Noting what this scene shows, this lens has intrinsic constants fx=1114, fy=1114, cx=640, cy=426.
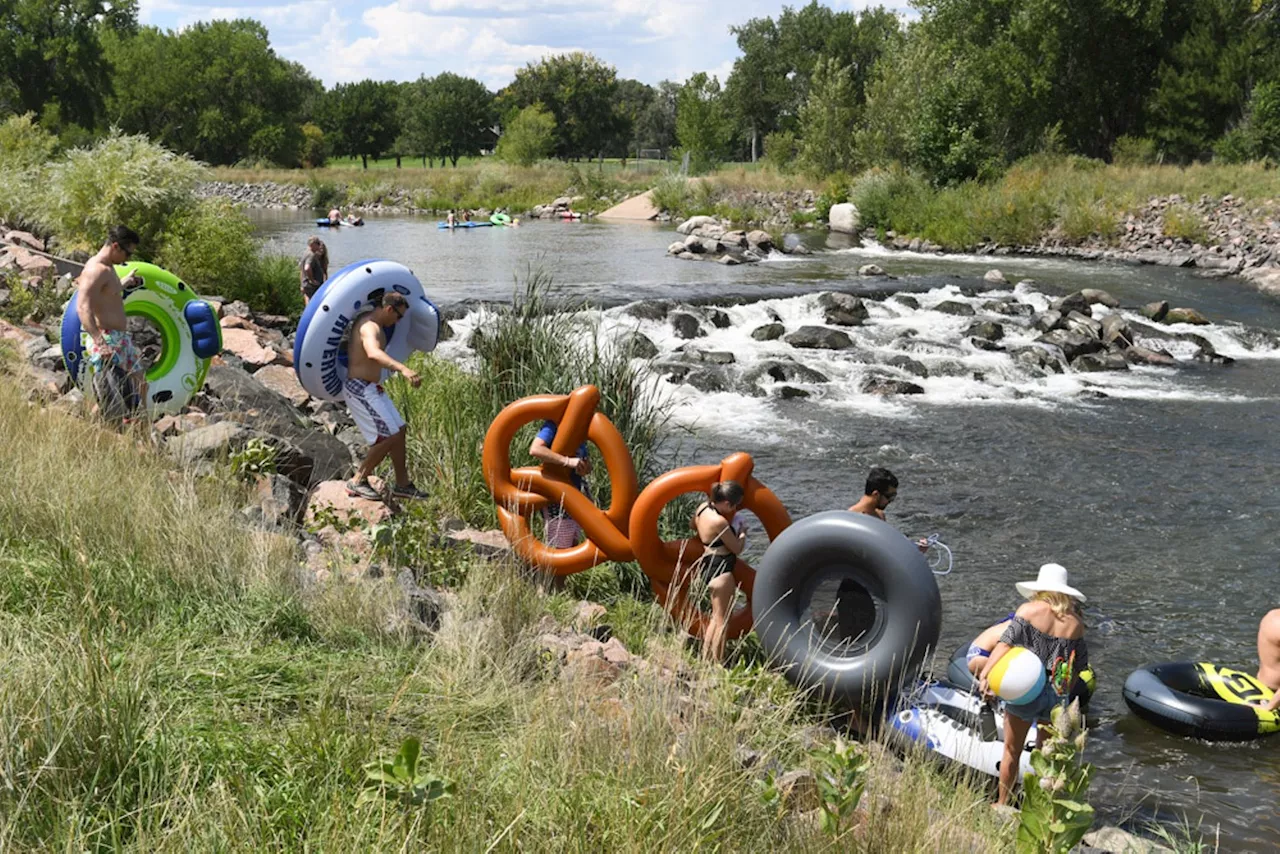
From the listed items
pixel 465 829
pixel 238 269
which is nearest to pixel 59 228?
pixel 238 269

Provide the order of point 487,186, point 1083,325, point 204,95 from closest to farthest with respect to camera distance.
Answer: point 1083,325 → point 487,186 → point 204,95

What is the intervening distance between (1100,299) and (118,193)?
15967 millimetres

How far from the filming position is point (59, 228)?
587 inches

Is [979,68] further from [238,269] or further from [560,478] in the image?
[560,478]

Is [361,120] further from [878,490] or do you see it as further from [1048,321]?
[878,490]

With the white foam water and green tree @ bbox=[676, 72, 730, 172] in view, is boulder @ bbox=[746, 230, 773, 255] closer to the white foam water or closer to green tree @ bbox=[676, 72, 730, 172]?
the white foam water

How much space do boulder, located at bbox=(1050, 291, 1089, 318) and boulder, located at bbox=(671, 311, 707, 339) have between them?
621cm

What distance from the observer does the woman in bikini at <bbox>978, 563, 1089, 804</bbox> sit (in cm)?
511

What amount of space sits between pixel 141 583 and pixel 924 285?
1910 centimetres

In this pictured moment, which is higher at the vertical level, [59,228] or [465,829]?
[59,228]

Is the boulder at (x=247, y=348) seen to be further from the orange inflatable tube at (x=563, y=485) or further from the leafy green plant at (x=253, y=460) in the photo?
the orange inflatable tube at (x=563, y=485)

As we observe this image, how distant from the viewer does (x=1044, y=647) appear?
17.0 feet

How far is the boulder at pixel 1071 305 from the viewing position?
18766mm

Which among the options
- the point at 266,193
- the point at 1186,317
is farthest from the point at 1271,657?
the point at 266,193
